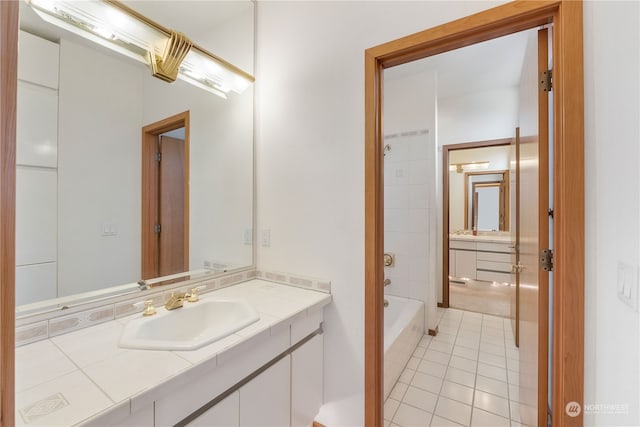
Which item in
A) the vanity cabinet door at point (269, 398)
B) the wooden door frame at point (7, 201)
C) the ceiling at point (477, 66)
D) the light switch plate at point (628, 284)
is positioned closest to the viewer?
the wooden door frame at point (7, 201)

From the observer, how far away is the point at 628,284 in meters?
0.64

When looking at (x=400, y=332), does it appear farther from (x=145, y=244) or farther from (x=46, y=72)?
(x=46, y=72)

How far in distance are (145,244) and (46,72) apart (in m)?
0.77

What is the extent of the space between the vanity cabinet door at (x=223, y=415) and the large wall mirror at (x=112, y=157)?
660 millimetres

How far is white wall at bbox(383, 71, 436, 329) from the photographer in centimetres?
269

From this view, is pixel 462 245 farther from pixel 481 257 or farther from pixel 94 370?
pixel 94 370

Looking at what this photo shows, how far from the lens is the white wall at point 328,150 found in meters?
1.36

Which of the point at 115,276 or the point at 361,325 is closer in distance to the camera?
the point at 115,276

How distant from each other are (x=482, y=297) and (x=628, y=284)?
359 cm

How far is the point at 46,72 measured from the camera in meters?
0.99

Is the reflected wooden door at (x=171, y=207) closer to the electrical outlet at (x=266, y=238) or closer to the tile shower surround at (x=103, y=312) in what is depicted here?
the tile shower surround at (x=103, y=312)

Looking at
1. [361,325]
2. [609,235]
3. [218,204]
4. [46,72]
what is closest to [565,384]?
[609,235]

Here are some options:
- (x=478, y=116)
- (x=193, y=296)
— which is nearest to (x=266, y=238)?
(x=193, y=296)

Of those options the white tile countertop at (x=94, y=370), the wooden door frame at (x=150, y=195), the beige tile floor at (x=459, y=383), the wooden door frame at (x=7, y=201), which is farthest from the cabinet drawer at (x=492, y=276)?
the wooden door frame at (x=7, y=201)
